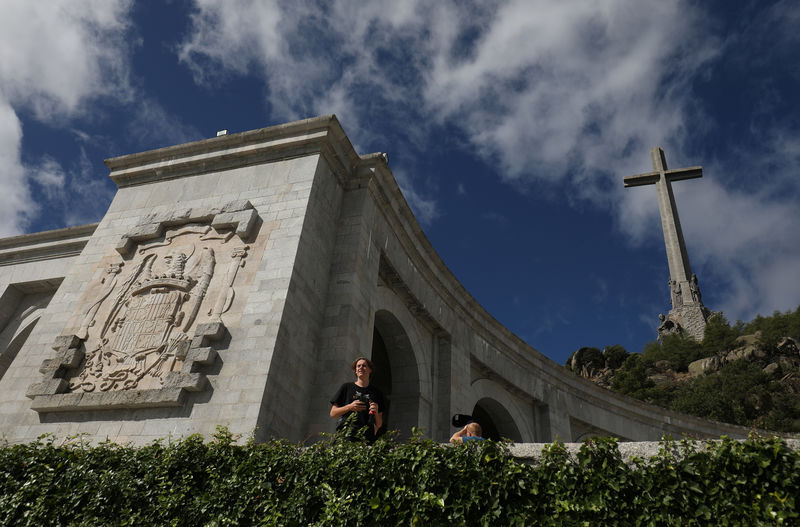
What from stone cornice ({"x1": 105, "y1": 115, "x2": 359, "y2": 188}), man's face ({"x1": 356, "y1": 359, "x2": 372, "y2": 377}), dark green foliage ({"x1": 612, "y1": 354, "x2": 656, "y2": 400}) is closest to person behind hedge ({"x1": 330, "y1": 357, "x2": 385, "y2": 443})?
man's face ({"x1": 356, "y1": 359, "x2": 372, "y2": 377})

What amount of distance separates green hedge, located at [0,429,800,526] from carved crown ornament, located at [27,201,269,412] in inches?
99.1

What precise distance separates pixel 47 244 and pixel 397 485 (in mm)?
16047

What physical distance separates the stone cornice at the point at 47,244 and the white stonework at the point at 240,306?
65 centimetres

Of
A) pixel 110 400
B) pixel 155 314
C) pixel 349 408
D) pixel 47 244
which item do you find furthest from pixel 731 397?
pixel 110 400

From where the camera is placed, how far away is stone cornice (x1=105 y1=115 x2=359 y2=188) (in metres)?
11.7

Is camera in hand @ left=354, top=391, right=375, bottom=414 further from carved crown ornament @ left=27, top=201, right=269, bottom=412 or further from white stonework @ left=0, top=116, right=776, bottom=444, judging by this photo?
carved crown ornament @ left=27, top=201, right=269, bottom=412

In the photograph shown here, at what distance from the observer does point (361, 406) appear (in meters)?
6.48

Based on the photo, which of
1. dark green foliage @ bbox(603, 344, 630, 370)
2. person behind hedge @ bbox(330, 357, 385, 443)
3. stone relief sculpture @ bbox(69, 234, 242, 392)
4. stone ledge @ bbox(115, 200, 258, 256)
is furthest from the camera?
dark green foliage @ bbox(603, 344, 630, 370)

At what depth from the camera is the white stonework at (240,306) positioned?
888 cm

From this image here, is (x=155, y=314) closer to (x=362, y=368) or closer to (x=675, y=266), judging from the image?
(x=362, y=368)

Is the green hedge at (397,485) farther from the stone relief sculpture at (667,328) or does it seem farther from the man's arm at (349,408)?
the stone relief sculpture at (667,328)

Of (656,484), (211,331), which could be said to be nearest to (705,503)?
(656,484)

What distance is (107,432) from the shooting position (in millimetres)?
8859

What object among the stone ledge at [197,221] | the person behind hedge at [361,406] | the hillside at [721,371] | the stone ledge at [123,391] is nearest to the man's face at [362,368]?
the person behind hedge at [361,406]
